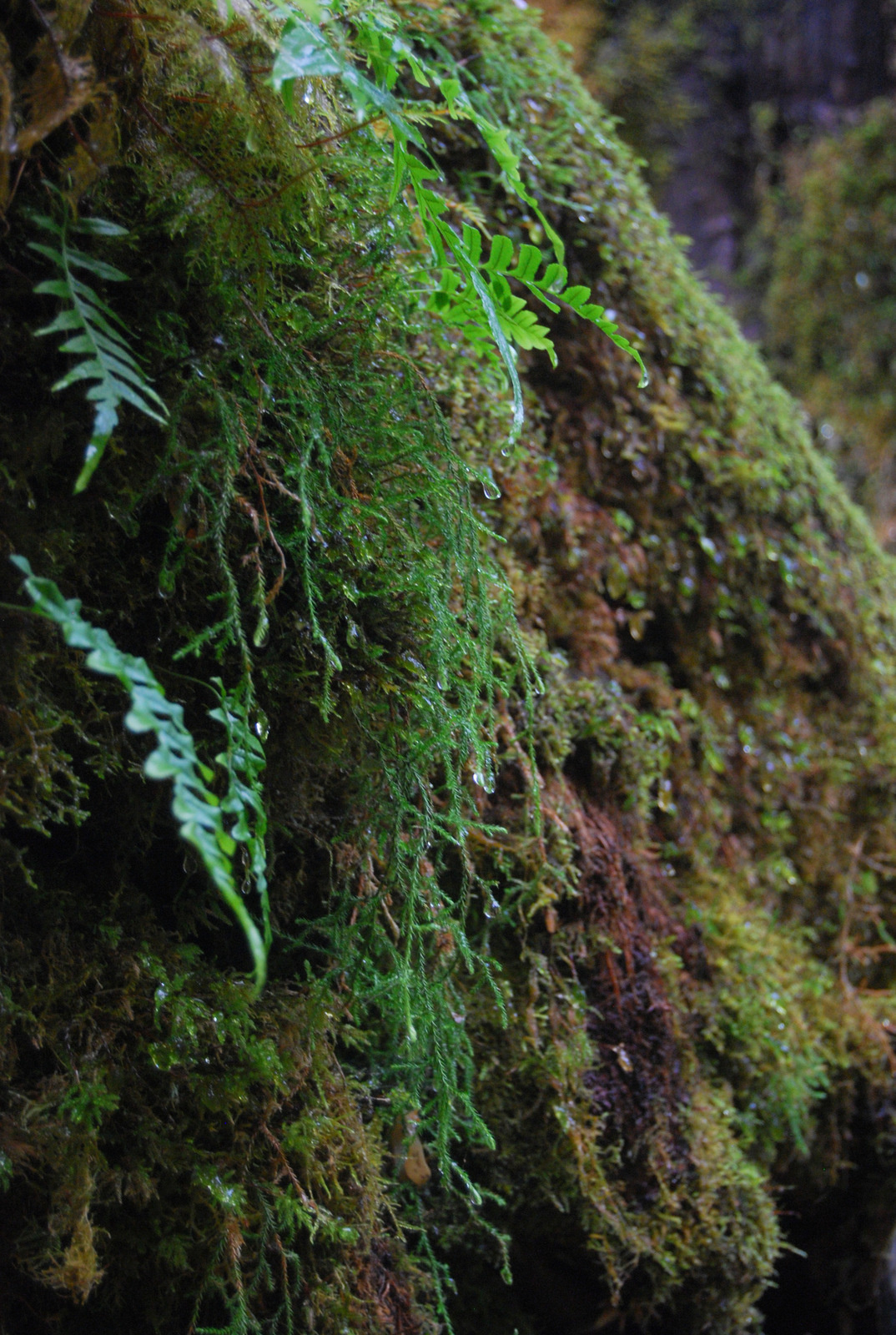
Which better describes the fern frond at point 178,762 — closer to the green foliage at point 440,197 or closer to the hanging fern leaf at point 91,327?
the hanging fern leaf at point 91,327

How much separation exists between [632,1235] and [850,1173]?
3.01 ft

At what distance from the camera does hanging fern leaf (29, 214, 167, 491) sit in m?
0.84

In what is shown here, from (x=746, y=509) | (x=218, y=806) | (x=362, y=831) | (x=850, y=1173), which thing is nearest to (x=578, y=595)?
(x=746, y=509)

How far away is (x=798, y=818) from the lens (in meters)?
2.44

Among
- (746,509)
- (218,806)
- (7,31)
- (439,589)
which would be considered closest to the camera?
(218,806)

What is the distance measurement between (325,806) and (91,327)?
0.68 metres

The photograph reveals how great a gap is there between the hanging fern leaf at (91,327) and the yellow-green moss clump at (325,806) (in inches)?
1.5

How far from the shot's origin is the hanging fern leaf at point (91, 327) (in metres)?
0.84

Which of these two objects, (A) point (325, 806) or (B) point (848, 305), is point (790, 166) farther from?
(A) point (325, 806)

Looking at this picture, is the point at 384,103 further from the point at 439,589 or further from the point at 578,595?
the point at 578,595

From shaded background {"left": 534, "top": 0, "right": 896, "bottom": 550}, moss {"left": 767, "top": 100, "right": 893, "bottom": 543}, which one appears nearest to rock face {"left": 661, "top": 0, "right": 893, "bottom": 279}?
→ shaded background {"left": 534, "top": 0, "right": 896, "bottom": 550}

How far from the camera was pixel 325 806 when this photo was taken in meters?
1.29

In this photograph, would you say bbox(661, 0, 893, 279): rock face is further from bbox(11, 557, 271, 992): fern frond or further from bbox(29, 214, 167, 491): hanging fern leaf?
bbox(11, 557, 271, 992): fern frond

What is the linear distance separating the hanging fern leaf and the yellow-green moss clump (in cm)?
4
